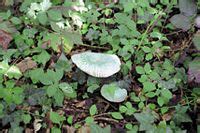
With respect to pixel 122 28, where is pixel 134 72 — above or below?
below

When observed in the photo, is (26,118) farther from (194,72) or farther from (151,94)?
(194,72)

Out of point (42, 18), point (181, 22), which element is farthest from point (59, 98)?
point (181, 22)

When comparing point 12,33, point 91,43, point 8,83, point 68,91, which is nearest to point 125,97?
point 68,91

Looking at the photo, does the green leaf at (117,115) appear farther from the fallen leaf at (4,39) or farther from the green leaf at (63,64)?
the fallen leaf at (4,39)

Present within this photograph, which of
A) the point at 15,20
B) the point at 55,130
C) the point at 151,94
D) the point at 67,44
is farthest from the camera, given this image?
the point at 15,20

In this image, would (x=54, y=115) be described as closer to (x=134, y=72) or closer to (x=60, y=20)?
(x=134, y=72)

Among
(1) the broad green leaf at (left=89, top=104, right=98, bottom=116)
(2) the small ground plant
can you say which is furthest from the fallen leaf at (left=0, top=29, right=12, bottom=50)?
(1) the broad green leaf at (left=89, top=104, right=98, bottom=116)
